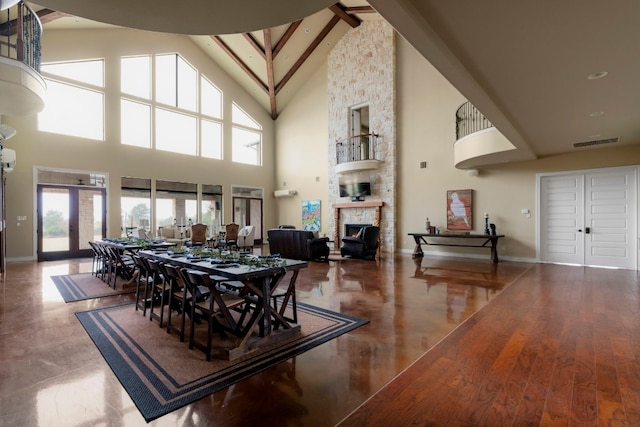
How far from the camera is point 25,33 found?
20.4 feet

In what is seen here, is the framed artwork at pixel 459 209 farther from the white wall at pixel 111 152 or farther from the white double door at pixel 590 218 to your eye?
the white wall at pixel 111 152

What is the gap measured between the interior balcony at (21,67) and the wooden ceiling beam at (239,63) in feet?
19.2

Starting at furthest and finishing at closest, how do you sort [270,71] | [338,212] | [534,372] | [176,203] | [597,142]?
[270,71]
[338,212]
[176,203]
[597,142]
[534,372]

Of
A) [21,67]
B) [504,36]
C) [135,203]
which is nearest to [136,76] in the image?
[135,203]

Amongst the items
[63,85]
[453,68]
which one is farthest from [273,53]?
[453,68]

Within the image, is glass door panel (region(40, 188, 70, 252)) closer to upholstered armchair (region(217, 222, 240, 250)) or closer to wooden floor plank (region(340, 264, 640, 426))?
upholstered armchair (region(217, 222, 240, 250))

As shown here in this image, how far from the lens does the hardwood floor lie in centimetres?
190

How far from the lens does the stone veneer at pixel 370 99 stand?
1053cm

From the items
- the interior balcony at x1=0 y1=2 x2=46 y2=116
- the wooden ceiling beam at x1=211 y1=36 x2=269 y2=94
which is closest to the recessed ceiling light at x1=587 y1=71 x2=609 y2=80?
the interior balcony at x1=0 y1=2 x2=46 y2=116

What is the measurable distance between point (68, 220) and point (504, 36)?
11418 mm

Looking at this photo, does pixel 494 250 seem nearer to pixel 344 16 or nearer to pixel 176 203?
pixel 344 16

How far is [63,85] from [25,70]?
436 centimetres

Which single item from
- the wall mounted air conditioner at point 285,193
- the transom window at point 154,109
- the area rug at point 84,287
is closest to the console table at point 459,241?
the wall mounted air conditioner at point 285,193

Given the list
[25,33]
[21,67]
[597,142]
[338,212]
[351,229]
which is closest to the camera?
[21,67]
